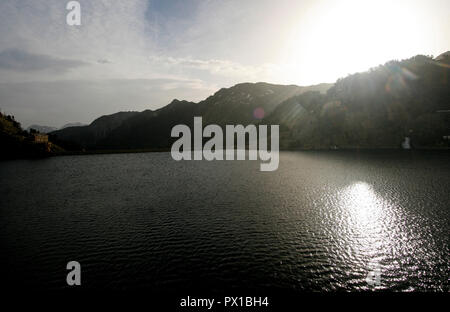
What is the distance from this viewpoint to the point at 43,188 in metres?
68.1

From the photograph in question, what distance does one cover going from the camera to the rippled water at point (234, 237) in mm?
23109

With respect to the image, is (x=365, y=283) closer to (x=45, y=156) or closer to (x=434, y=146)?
(x=434, y=146)

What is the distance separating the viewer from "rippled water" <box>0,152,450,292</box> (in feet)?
75.8

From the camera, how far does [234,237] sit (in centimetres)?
3234

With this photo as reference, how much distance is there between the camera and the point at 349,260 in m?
25.8

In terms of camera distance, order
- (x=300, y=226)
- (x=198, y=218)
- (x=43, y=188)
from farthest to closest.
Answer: (x=43, y=188), (x=198, y=218), (x=300, y=226)

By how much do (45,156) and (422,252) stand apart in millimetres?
226369

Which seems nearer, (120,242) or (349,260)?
(349,260)

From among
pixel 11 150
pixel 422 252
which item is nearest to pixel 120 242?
pixel 422 252
